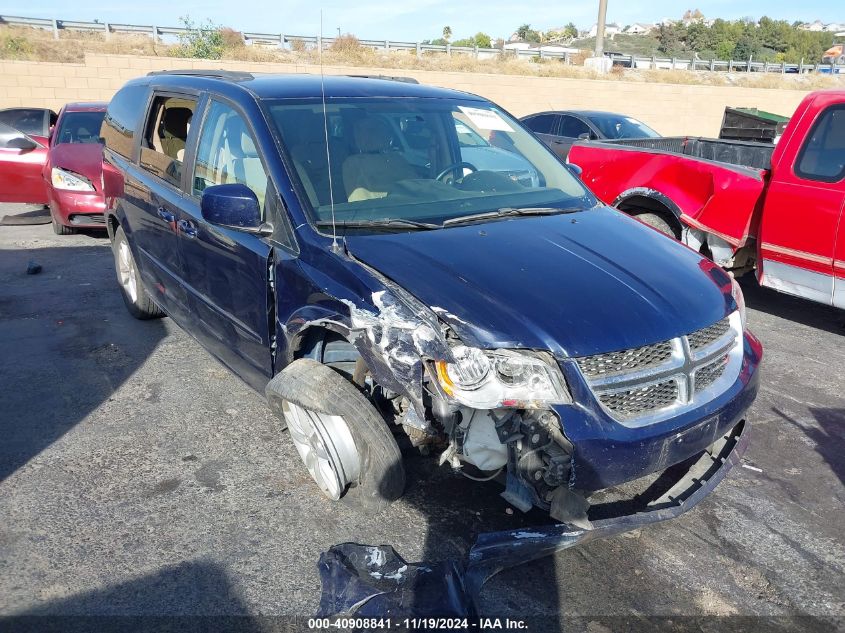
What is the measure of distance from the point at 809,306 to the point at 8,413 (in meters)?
6.56

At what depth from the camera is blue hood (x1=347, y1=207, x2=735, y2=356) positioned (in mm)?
2682

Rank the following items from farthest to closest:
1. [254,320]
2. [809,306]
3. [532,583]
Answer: [809,306], [254,320], [532,583]

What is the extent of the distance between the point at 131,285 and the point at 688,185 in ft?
15.6

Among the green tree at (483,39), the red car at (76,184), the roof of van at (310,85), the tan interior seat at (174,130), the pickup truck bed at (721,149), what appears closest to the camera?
the roof of van at (310,85)

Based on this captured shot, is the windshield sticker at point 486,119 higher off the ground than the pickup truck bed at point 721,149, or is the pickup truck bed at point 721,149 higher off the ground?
the windshield sticker at point 486,119

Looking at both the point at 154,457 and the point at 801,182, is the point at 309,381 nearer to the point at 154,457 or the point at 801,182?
the point at 154,457

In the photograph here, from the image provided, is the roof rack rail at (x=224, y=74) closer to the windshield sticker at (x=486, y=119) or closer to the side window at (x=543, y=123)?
the windshield sticker at (x=486, y=119)

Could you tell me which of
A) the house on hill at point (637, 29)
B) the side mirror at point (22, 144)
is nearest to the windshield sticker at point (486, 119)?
the side mirror at point (22, 144)

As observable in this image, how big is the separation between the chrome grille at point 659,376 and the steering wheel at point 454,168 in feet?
5.27

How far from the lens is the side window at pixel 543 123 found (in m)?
12.0

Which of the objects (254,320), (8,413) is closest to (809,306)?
(254,320)

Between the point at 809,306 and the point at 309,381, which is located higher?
the point at 309,381

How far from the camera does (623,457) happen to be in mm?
2650

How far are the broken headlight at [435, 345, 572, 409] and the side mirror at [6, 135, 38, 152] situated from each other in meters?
9.08
